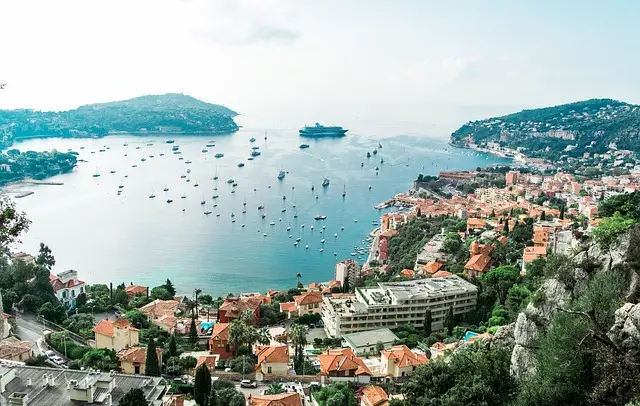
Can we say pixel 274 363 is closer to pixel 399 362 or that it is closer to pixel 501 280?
pixel 399 362

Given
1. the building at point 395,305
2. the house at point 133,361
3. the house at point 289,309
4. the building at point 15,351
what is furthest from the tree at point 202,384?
the house at point 289,309

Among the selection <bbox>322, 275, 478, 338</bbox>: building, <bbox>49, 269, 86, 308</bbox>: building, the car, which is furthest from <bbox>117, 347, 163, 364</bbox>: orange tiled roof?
<bbox>49, 269, 86, 308</bbox>: building

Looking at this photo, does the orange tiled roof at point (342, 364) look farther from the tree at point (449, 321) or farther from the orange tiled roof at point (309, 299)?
the orange tiled roof at point (309, 299)

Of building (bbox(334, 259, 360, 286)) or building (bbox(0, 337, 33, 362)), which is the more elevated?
building (bbox(0, 337, 33, 362))

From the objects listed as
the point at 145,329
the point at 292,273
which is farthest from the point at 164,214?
the point at 145,329

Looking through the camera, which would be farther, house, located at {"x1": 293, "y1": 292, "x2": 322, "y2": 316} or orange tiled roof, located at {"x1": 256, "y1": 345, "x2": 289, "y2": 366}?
house, located at {"x1": 293, "y1": 292, "x2": 322, "y2": 316}

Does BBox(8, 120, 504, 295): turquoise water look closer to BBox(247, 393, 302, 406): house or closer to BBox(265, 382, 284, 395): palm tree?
BBox(265, 382, 284, 395): palm tree
